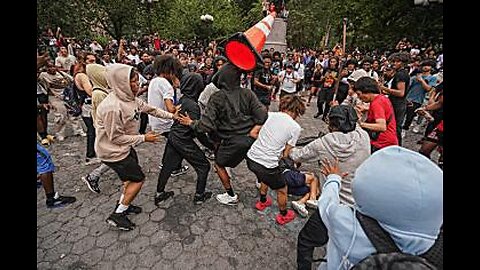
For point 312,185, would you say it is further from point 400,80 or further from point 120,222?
point 120,222

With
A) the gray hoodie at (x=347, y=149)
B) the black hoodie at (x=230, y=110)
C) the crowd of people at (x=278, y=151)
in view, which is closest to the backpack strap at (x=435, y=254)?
the crowd of people at (x=278, y=151)

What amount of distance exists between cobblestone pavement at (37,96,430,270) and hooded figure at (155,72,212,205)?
20 centimetres

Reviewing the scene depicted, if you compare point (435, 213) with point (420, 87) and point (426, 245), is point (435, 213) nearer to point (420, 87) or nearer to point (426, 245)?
point (426, 245)

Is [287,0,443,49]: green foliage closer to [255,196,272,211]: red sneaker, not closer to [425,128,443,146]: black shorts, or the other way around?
[425,128,443,146]: black shorts

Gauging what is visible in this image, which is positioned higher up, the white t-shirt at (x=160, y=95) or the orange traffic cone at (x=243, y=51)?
the orange traffic cone at (x=243, y=51)

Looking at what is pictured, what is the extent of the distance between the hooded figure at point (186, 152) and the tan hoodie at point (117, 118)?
24.5 inches

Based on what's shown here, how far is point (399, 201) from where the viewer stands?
1145mm

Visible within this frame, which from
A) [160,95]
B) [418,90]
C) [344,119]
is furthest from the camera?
[418,90]

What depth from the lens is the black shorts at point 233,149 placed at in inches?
127

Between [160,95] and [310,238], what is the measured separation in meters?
2.69

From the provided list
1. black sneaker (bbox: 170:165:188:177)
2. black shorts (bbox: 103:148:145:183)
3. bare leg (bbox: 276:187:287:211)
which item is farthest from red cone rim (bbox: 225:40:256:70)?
black sneaker (bbox: 170:165:188:177)

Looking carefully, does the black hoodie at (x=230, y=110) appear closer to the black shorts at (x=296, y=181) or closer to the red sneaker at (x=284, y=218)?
the black shorts at (x=296, y=181)

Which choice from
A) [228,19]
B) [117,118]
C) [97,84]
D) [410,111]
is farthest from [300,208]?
[228,19]
